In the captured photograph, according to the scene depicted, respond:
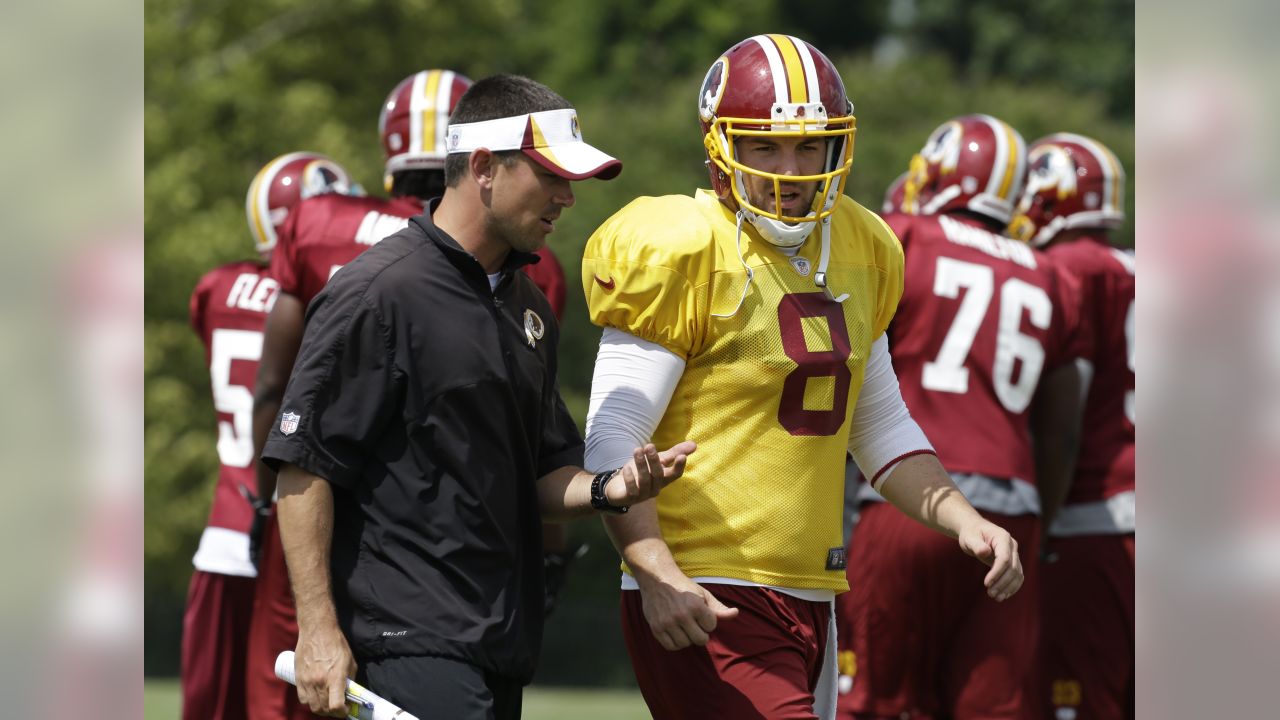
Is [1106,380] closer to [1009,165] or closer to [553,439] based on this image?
[1009,165]

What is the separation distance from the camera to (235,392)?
6.33 m

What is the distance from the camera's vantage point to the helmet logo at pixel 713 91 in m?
3.95

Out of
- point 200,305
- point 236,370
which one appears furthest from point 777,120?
point 200,305

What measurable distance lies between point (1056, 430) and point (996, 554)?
277 cm

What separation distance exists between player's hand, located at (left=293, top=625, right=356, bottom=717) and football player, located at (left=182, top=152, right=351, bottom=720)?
9.58 feet

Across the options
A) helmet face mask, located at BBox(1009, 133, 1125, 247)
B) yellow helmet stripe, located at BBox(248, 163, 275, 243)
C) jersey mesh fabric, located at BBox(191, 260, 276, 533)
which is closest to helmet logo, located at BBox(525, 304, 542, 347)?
jersey mesh fabric, located at BBox(191, 260, 276, 533)

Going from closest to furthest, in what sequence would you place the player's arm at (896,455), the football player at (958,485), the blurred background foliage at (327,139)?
the player's arm at (896,455)
the football player at (958,485)
the blurred background foliage at (327,139)

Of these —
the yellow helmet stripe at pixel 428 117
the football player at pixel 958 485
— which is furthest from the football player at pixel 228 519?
the football player at pixel 958 485

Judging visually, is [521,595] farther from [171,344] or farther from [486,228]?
[171,344]

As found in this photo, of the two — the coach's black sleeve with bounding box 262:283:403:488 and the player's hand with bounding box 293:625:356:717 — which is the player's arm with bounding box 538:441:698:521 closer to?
the coach's black sleeve with bounding box 262:283:403:488

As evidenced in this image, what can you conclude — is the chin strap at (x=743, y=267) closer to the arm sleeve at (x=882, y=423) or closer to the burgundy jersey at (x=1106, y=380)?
the arm sleeve at (x=882, y=423)

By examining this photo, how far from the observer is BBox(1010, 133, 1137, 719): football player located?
6777mm
